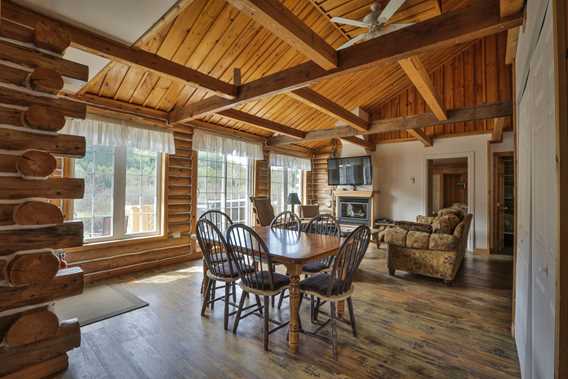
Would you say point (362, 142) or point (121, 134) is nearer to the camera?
point (121, 134)

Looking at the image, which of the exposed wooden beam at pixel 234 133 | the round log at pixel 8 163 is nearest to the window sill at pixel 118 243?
the exposed wooden beam at pixel 234 133

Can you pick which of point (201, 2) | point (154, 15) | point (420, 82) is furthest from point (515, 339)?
point (201, 2)

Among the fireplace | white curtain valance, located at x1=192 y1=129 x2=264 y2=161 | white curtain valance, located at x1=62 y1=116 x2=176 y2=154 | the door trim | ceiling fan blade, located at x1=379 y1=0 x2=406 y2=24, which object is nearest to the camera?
ceiling fan blade, located at x1=379 y1=0 x2=406 y2=24

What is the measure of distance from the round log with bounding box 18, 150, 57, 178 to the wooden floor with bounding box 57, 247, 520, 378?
4.72 ft

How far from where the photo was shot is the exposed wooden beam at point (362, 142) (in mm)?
6770

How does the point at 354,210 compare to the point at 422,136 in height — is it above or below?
below

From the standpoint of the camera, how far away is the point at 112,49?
8.24 ft

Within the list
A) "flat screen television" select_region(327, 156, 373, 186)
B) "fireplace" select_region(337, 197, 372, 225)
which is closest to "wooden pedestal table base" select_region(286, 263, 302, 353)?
"fireplace" select_region(337, 197, 372, 225)

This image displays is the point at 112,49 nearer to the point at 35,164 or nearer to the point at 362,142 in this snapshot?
the point at 35,164

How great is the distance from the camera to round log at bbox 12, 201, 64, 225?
1698 millimetres

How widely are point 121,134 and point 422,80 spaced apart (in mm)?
4290

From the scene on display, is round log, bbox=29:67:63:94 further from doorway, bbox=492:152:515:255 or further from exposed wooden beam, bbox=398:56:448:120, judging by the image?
doorway, bbox=492:152:515:255

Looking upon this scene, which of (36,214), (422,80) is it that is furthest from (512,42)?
(36,214)

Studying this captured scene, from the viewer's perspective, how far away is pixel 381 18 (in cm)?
291
